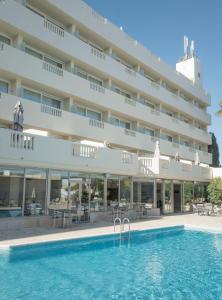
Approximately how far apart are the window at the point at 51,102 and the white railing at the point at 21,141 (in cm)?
598

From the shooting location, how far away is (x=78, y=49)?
76.1 feet

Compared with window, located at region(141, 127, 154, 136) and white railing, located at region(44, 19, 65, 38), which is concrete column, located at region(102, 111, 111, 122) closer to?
window, located at region(141, 127, 154, 136)

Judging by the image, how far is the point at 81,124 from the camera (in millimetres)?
22984

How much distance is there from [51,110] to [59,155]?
173 inches

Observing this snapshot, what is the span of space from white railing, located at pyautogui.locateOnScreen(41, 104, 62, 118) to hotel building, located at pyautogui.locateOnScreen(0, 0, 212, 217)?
8 cm

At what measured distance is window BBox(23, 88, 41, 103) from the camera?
20.7m

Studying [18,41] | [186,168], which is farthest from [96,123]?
[186,168]

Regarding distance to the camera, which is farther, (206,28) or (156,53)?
(156,53)

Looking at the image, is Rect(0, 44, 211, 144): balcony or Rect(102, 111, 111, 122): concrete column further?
Rect(102, 111, 111, 122): concrete column

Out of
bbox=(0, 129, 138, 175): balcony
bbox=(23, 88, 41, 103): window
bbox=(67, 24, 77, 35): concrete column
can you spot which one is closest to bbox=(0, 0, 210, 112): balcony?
bbox=(67, 24, 77, 35): concrete column

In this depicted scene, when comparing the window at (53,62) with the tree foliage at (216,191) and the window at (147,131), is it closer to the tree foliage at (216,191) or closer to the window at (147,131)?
the window at (147,131)

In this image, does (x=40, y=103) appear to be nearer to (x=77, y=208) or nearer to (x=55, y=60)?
(x=55, y=60)

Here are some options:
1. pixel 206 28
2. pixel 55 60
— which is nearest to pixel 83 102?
pixel 55 60

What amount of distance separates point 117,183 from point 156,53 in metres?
16.8
